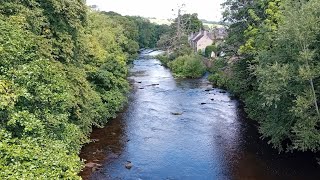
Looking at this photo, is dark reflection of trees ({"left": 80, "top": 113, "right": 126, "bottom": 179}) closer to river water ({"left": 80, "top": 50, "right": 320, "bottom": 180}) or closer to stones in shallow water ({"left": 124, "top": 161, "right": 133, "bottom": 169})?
river water ({"left": 80, "top": 50, "right": 320, "bottom": 180})

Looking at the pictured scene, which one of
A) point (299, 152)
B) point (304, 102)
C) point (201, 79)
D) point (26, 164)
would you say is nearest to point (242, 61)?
point (299, 152)

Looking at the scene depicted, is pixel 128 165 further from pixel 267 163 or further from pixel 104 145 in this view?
pixel 267 163

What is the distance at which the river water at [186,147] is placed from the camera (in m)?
21.5

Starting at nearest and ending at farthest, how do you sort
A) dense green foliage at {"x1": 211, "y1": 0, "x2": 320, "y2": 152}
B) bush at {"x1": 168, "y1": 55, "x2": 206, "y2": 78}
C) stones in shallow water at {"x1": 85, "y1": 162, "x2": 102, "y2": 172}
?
dense green foliage at {"x1": 211, "y1": 0, "x2": 320, "y2": 152} < stones in shallow water at {"x1": 85, "y1": 162, "x2": 102, "y2": 172} < bush at {"x1": 168, "y1": 55, "x2": 206, "y2": 78}

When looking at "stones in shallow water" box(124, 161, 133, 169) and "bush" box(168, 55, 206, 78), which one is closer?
"stones in shallow water" box(124, 161, 133, 169)

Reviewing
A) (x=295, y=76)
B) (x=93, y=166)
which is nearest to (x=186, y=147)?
(x=93, y=166)

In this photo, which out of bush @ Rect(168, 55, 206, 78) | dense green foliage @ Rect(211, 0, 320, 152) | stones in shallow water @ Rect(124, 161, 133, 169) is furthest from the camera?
bush @ Rect(168, 55, 206, 78)

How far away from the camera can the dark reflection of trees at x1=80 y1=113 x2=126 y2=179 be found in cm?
2320

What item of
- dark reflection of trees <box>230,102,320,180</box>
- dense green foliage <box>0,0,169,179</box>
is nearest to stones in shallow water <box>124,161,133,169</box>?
dense green foliage <box>0,0,169,179</box>

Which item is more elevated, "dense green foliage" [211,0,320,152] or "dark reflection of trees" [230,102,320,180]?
"dense green foliage" [211,0,320,152]

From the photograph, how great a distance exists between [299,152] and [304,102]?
7098 millimetres

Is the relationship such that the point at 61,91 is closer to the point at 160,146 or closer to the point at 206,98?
the point at 160,146

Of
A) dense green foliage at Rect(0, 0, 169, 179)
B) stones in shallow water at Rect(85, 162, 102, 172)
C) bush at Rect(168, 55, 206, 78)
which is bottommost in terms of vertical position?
stones in shallow water at Rect(85, 162, 102, 172)

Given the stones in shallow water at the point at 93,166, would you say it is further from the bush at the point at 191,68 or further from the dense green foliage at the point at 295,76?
the bush at the point at 191,68
